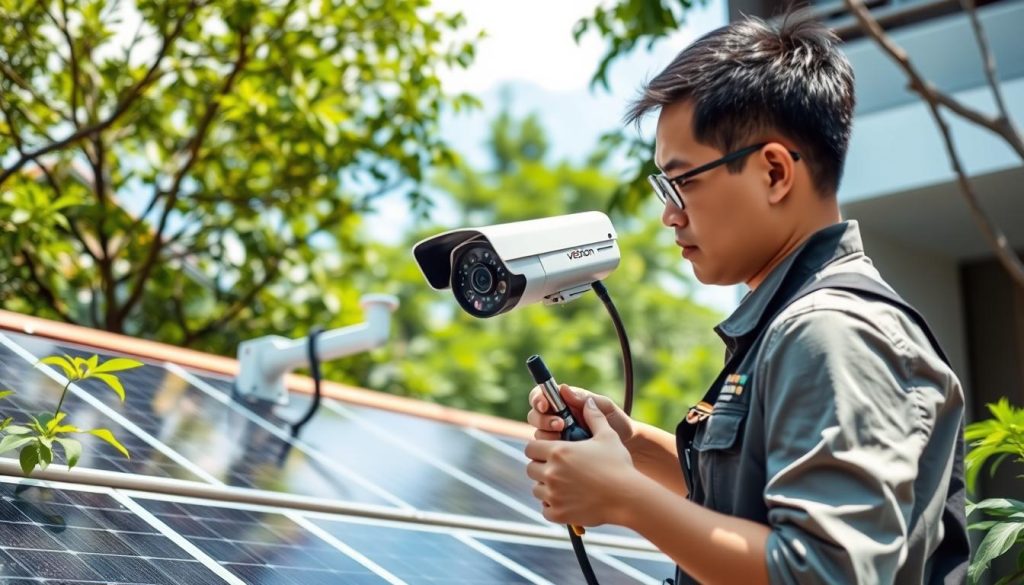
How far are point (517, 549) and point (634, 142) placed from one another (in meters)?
2.96

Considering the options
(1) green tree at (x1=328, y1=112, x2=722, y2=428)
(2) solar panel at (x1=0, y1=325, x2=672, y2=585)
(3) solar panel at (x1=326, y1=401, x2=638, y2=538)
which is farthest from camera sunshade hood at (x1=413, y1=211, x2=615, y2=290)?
(1) green tree at (x1=328, y1=112, x2=722, y2=428)

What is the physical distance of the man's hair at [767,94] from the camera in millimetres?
2023

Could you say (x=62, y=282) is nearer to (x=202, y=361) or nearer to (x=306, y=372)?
(x=306, y=372)

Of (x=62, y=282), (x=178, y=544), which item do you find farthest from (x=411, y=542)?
(x=62, y=282)

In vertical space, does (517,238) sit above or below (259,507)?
above

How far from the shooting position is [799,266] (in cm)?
200

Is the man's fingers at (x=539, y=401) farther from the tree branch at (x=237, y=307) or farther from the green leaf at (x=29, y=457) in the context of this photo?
the tree branch at (x=237, y=307)

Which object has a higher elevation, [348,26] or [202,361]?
[348,26]

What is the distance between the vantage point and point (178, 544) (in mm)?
2439

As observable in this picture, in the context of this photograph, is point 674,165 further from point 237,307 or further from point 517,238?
point 237,307

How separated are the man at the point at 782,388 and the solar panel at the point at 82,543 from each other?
0.74 meters

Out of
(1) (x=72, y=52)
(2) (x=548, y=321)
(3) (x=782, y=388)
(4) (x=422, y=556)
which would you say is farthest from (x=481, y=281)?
(2) (x=548, y=321)

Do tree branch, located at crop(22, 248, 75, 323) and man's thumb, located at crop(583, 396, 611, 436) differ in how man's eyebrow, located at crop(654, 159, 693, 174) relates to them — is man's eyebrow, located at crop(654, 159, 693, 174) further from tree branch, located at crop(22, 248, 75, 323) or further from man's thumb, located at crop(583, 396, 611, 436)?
tree branch, located at crop(22, 248, 75, 323)

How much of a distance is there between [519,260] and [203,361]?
2.22m
